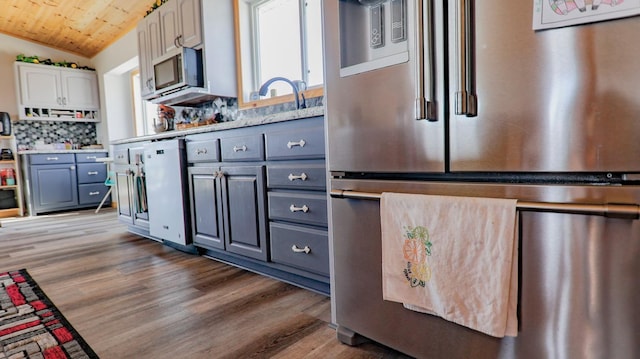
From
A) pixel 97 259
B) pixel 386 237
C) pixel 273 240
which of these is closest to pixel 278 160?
pixel 273 240

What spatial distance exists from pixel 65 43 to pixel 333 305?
6067 millimetres

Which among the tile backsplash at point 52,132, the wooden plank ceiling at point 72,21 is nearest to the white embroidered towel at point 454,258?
the wooden plank ceiling at point 72,21

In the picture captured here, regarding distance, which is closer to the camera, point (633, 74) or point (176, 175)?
point (633, 74)

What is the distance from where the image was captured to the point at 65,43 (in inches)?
205

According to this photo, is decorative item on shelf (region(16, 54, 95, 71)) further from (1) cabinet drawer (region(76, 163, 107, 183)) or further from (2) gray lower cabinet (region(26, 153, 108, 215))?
(1) cabinet drawer (region(76, 163, 107, 183))

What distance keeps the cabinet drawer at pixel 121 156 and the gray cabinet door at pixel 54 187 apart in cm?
219

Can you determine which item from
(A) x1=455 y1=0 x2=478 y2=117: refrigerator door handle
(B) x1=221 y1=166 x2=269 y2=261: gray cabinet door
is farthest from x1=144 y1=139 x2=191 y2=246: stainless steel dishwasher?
(A) x1=455 y1=0 x2=478 y2=117: refrigerator door handle

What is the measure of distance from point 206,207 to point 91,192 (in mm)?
3863

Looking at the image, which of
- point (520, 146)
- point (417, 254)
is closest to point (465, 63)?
point (520, 146)

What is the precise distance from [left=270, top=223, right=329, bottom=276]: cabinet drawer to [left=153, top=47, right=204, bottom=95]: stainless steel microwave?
163 centimetres

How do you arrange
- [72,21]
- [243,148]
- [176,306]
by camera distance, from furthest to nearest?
[72,21] < [243,148] < [176,306]

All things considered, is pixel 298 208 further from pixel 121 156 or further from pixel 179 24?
pixel 121 156

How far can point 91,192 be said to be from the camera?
201 inches

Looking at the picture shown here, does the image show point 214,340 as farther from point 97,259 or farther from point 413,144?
→ point 97,259
